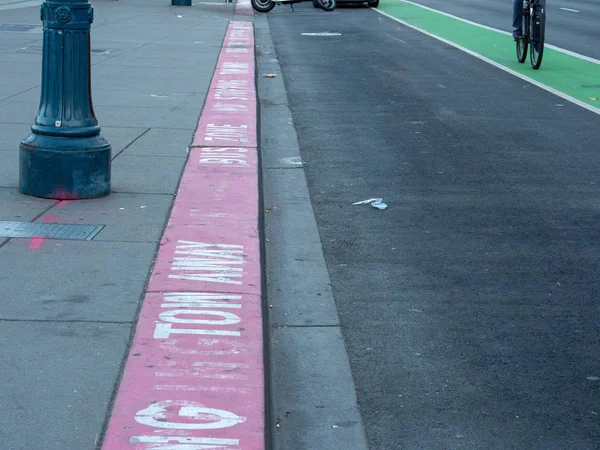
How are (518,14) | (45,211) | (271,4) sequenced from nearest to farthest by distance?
(45,211), (518,14), (271,4)

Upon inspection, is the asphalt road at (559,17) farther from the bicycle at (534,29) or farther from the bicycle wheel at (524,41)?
the bicycle at (534,29)

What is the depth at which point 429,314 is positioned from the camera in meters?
5.10

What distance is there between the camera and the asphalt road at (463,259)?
4.04m

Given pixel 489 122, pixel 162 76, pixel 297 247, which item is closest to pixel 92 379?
pixel 297 247

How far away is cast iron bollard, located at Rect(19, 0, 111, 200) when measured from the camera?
650 centimetres

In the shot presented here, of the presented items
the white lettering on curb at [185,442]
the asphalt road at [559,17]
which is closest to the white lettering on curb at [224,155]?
the white lettering on curb at [185,442]

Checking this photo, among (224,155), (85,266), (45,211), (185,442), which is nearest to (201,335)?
(185,442)

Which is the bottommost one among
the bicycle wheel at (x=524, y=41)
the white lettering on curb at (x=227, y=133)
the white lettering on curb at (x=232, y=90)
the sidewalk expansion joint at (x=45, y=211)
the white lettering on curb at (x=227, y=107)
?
the sidewalk expansion joint at (x=45, y=211)

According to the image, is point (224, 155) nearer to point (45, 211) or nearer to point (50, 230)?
point (45, 211)

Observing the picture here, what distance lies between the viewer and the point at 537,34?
49.7 feet

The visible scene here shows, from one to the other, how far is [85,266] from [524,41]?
12.3 m

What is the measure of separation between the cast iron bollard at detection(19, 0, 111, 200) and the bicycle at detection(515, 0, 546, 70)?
9570 millimetres

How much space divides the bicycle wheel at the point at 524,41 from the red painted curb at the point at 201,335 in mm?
9015

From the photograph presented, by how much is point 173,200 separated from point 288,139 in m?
3.32
